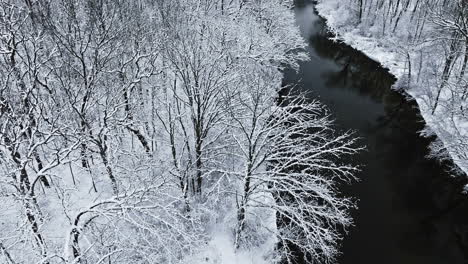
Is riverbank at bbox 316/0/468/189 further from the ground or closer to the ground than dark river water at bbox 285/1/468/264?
further from the ground

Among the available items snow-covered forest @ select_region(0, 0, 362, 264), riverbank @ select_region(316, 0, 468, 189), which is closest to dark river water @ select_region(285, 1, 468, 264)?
riverbank @ select_region(316, 0, 468, 189)

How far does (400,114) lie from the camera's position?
3055 centimetres

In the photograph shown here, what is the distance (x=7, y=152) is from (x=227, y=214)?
10392 millimetres

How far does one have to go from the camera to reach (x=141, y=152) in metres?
20.0

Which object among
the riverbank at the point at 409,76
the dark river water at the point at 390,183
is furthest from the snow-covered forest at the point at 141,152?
the riverbank at the point at 409,76

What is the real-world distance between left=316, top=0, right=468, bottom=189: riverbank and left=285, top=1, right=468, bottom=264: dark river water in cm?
88

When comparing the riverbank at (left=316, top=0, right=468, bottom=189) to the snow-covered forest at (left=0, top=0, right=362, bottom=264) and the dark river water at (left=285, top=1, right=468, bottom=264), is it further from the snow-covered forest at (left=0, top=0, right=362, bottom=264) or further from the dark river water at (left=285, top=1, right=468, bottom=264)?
the snow-covered forest at (left=0, top=0, right=362, bottom=264)

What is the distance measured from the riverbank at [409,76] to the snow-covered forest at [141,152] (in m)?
9.00

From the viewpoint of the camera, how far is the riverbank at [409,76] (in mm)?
24250

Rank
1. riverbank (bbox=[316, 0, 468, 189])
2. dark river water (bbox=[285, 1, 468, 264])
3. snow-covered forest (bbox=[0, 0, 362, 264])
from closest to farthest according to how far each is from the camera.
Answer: snow-covered forest (bbox=[0, 0, 362, 264])
dark river water (bbox=[285, 1, 468, 264])
riverbank (bbox=[316, 0, 468, 189])

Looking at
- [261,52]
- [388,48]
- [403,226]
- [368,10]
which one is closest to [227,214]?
[403,226]

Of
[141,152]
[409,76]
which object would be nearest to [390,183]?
[409,76]

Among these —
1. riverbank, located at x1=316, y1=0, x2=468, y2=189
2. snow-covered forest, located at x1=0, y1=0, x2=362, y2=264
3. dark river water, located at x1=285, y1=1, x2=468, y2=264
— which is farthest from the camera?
riverbank, located at x1=316, y1=0, x2=468, y2=189

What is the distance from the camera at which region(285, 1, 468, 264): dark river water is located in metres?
19.2
